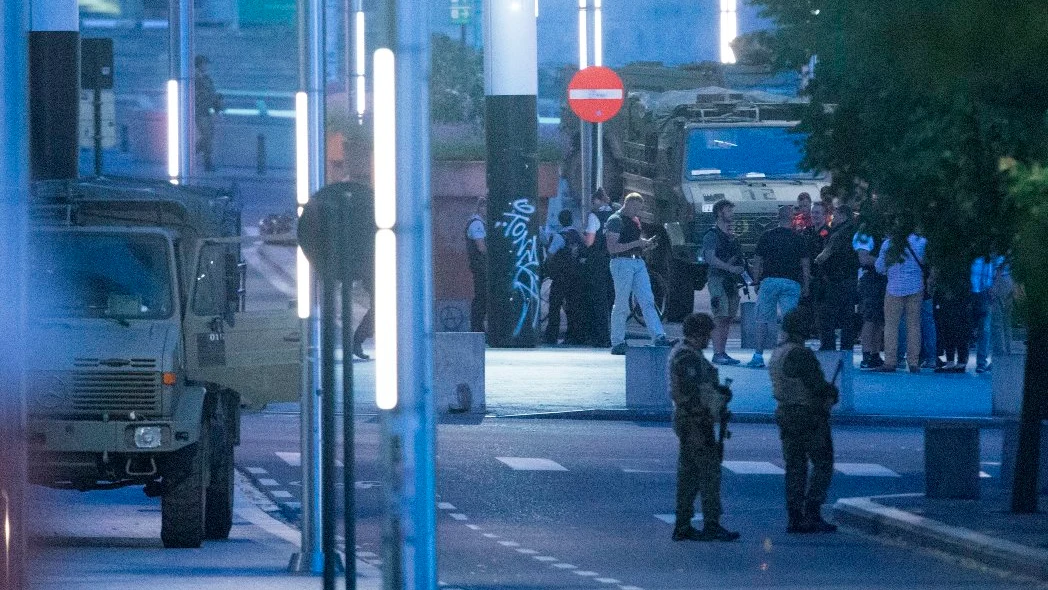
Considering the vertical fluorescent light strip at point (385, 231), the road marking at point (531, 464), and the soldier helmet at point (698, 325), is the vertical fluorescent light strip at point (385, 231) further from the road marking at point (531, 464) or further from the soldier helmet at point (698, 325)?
the road marking at point (531, 464)

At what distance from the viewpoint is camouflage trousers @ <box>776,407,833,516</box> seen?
12570 millimetres

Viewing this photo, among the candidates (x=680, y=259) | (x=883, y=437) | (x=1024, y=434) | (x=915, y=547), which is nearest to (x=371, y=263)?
(x=915, y=547)

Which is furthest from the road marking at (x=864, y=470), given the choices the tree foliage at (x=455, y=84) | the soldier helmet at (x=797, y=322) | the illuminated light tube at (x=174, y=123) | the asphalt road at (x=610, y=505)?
the tree foliage at (x=455, y=84)

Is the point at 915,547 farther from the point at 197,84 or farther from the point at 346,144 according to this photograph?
the point at 197,84

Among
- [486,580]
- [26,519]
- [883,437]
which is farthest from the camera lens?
[883,437]

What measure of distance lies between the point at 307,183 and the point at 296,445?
6.76m

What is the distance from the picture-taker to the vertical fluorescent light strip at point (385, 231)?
7.09m

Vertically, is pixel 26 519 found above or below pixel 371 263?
below

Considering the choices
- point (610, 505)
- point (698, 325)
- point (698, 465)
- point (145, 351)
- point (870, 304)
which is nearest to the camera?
point (145, 351)

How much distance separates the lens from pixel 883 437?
707 inches

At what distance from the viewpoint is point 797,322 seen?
496 inches

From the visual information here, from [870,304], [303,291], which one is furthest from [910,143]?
[870,304]

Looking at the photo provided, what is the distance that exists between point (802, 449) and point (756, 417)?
248 inches

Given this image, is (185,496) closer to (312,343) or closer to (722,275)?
(312,343)
